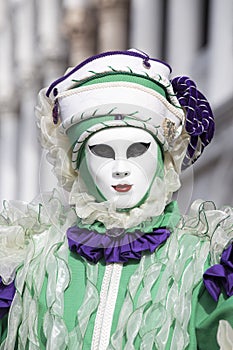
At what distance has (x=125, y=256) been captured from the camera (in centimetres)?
453

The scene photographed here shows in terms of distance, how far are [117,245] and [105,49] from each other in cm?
1630

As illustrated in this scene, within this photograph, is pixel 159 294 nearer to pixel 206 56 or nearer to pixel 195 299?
pixel 195 299

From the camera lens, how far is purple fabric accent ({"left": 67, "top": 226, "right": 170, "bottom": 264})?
453 cm

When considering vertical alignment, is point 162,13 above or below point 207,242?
below

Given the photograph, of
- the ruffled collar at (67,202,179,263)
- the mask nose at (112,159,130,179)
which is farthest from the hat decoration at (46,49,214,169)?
the ruffled collar at (67,202,179,263)

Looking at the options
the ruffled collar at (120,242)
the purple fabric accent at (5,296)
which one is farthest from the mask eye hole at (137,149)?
the purple fabric accent at (5,296)

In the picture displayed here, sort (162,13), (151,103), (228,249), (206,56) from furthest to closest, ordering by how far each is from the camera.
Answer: (162,13)
(206,56)
(151,103)
(228,249)

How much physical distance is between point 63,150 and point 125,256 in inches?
18.2

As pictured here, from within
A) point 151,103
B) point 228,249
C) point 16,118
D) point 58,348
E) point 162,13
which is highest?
point 151,103

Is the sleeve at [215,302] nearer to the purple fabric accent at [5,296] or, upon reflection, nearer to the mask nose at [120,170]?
the mask nose at [120,170]

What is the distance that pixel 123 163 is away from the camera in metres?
4.58

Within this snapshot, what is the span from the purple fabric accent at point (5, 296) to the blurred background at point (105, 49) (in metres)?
0.43

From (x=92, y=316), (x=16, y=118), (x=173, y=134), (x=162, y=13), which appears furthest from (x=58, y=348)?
(x=16, y=118)

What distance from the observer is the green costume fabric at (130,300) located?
439cm
